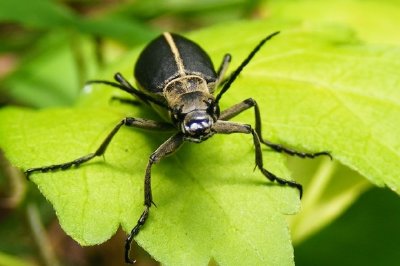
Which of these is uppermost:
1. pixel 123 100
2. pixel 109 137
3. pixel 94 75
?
pixel 109 137

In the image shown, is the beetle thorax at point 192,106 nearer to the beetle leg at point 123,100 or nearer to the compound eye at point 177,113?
the compound eye at point 177,113

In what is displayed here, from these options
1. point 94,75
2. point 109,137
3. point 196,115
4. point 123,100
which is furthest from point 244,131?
point 94,75

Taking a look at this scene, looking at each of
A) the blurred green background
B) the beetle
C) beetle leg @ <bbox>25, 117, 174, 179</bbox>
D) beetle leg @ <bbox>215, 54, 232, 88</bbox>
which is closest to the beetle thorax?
the beetle

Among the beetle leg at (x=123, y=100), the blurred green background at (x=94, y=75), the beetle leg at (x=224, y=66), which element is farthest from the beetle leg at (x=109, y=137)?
Answer: the blurred green background at (x=94, y=75)

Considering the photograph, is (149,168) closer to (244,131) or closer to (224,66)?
(244,131)

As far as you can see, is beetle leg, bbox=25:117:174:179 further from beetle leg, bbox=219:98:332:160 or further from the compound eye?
beetle leg, bbox=219:98:332:160

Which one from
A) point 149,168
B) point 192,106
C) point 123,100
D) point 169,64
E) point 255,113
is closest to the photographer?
point 149,168

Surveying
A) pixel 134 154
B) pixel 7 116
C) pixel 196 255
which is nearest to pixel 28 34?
pixel 7 116
